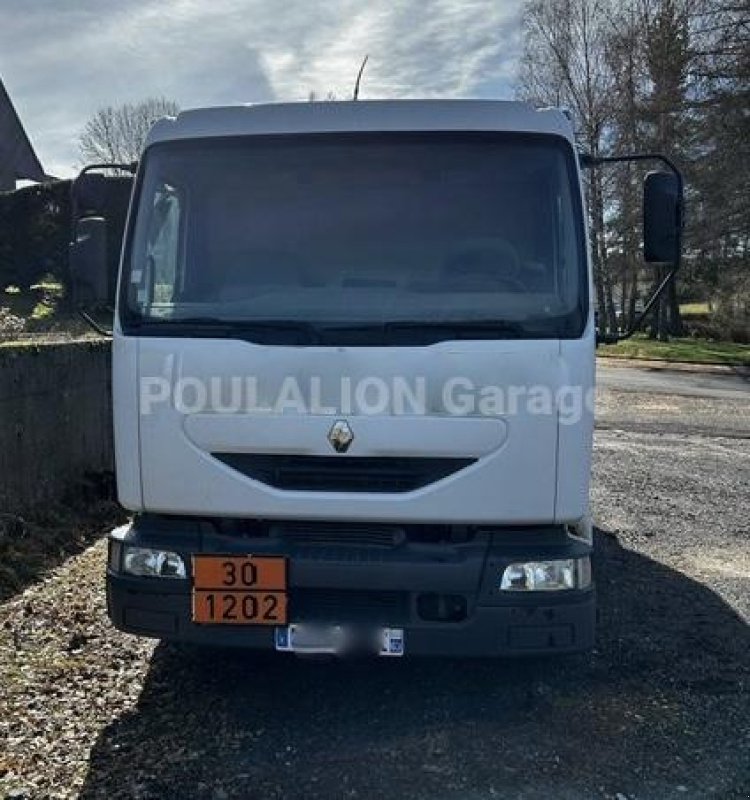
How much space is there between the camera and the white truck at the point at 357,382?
3.54 meters

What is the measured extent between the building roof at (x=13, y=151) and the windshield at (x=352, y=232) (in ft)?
82.1

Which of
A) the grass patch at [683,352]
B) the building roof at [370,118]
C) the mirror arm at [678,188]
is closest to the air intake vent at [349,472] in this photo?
the mirror arm at [678,188]

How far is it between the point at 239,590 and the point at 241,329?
106 centimetres

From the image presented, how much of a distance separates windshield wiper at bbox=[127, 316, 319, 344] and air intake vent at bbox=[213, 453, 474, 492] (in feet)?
1.58


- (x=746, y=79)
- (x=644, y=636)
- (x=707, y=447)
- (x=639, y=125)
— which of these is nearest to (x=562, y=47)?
(x=639, y=125)

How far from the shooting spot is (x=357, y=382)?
11.6ft

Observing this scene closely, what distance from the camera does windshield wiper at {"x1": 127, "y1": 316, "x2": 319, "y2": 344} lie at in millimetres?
3625

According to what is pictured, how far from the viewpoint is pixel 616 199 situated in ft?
89.1

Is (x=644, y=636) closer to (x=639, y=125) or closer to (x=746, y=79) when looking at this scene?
(x=746, y=79)

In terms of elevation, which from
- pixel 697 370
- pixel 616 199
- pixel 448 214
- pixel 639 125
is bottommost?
pixel 697 370

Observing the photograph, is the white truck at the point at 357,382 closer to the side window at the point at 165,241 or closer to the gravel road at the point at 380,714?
the side window at the point at 165,241

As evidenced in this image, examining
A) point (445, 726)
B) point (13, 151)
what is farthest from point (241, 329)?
point (13, 151)

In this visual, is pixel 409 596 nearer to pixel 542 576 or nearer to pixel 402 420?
pixel 542 576

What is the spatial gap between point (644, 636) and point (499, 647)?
1621mm
